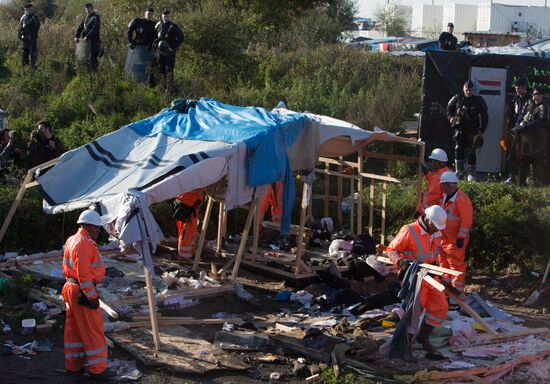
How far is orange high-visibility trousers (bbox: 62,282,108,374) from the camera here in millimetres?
9594

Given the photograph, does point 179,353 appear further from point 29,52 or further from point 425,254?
point 29,52

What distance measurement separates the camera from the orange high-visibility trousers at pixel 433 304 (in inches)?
402

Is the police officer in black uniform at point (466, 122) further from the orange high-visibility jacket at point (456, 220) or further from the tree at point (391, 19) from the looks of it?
the tree at point (391, 19)

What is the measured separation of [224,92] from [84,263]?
1338 centimetres

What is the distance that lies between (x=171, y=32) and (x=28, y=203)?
7.37 meters

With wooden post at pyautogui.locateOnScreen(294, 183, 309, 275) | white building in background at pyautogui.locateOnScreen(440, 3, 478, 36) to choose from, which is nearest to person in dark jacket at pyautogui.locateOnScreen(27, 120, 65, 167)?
wooden post at pyautogui.locateOnScreen(294, 183, 309, 275)

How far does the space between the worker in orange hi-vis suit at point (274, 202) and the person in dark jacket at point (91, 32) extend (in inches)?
330

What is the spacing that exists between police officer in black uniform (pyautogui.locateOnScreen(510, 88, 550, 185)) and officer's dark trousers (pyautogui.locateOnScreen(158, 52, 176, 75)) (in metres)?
8.38

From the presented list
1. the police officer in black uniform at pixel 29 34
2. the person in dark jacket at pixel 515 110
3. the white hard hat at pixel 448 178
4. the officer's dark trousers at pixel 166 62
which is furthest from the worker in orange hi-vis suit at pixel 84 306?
the police officer in black uniform at pixel 29 34

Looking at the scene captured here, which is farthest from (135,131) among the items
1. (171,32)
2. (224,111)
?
(171,32)

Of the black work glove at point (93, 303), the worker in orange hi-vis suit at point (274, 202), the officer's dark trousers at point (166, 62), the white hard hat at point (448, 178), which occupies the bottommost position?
the black work glove at point (93, 303)

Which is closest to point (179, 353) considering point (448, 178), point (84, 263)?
point (84, 263)

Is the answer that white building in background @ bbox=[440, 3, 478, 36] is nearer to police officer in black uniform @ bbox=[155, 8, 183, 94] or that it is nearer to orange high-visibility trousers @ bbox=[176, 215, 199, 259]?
police officer in black uniform @ bbox=[155, 8, 183, 94]

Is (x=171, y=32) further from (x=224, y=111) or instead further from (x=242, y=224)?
→ (x=224, y=111)
